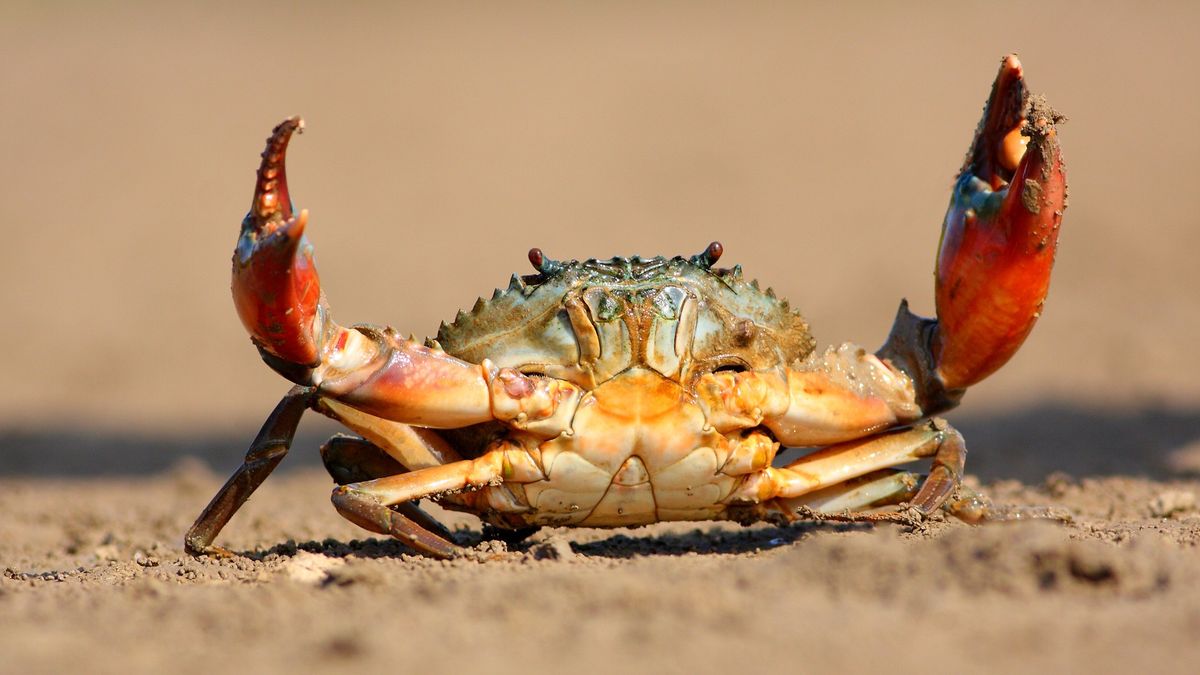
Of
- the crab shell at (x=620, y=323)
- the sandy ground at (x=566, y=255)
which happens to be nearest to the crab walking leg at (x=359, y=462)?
the sandy ground at (x=566, y=255)

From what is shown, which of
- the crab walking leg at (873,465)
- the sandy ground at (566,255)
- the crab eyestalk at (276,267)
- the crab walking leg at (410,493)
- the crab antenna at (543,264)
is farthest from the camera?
the crab walking leg at (873,465)

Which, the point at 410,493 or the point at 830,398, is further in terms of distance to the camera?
the point at 830,398

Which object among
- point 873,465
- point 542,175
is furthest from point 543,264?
point 542,175

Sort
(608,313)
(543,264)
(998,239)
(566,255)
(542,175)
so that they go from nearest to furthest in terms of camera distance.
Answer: (608,313)
(543,264)
(998,239)
(566,255)
(542,175)

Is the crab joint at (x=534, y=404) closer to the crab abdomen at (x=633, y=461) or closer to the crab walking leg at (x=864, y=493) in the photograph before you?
the crab abdomen at (x=633, y=461)

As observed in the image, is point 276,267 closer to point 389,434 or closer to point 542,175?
point 389,434

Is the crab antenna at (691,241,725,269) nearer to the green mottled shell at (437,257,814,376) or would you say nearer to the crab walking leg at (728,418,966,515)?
the green mottled shell at (437,257,814,376)

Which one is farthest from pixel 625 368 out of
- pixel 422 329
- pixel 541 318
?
pixel 422 329
